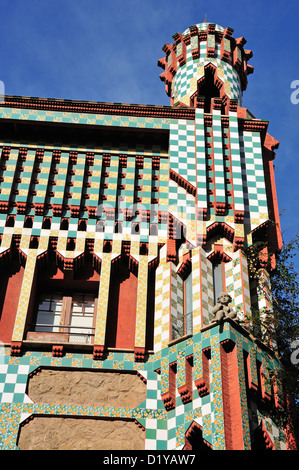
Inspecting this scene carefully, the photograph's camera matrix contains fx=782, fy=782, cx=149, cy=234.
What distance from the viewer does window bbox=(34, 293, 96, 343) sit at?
15859 millimetres

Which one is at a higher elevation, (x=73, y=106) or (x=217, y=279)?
(x=73, y=106)

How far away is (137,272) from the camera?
54.5 ft

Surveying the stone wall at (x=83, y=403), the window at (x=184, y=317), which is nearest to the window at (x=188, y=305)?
the window at (x=184, y=317)

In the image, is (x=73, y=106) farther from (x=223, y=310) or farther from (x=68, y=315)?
(x=223, y=310)

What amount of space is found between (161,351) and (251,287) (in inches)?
96.7

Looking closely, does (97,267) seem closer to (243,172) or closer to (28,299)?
(28,299)

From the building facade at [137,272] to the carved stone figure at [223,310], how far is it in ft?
0.09

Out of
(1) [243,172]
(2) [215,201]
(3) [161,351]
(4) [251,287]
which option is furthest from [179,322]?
(1) [243,172]

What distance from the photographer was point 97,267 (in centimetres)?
1664

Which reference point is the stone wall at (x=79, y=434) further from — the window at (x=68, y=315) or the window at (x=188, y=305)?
the window at (x=188, y=305)

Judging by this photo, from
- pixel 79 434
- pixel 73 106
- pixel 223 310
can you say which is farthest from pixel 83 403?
pixel 73 106

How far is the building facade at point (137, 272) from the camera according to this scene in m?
14.2

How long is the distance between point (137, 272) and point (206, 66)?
685 centimetres
